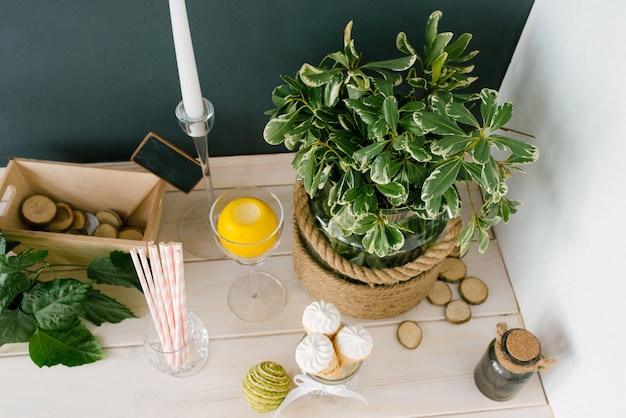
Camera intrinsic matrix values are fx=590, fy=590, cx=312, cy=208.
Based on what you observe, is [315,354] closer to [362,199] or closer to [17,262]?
[362,199]

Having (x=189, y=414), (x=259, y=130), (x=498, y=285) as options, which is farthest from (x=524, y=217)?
(x=189, y=414)

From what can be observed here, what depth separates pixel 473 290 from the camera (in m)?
1.06

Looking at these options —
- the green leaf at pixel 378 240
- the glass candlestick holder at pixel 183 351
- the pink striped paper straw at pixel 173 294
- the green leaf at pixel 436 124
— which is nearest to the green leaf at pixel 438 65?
the green leaf at pixel 436 124

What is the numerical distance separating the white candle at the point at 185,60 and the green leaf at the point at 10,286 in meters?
0.35

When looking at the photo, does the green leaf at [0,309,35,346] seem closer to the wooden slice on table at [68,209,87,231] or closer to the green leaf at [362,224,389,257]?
the wooden slice on table at [68,209,87,231]

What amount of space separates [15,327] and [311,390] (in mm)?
463

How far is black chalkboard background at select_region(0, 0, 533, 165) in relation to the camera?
0.93 m

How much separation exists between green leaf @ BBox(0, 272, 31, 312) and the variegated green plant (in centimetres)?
43

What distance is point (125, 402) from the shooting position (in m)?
0.94

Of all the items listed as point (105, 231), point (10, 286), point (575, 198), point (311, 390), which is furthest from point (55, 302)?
point (575, 198)

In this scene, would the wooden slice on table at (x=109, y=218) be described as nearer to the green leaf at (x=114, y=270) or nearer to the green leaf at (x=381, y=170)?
the green leaf at (x=114, y=270)

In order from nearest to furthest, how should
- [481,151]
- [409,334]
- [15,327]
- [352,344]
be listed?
1. [481,151]
2. [352,344]
3. [15,327]
4. [409,334]

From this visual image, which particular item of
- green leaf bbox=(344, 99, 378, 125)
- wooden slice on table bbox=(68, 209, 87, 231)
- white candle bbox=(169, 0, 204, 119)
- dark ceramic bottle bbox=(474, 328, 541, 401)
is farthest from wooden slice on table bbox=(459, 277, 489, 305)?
wooden slice on table bbox=(68, 209, 87, 231)

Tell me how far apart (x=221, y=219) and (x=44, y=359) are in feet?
1.12
